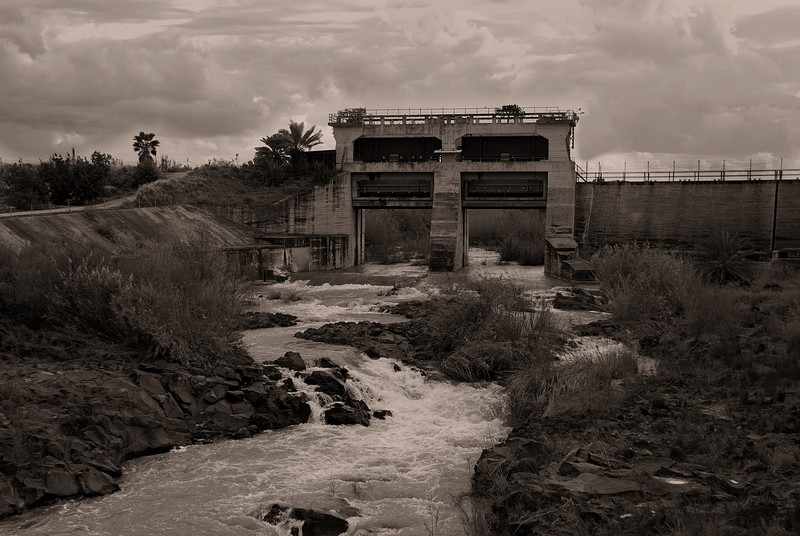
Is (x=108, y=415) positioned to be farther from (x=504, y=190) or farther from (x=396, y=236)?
(x=396, y=236)

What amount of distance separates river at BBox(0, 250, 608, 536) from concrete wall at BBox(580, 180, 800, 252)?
26.9 meters

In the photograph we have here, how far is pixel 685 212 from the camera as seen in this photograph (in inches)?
1640

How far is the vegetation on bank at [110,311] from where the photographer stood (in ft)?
54.1

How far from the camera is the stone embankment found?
37.9ft

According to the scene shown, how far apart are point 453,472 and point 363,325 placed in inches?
465

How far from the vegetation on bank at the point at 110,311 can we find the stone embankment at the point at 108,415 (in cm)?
57

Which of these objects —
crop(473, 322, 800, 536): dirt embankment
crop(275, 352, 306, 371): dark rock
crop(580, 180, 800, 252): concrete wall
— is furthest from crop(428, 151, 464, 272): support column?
crop(473, 322, 800, 536): dirt embankment

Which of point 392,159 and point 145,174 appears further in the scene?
point 145,174

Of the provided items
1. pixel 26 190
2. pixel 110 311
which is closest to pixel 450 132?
pixel 26 190

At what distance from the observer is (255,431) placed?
48.2 ft

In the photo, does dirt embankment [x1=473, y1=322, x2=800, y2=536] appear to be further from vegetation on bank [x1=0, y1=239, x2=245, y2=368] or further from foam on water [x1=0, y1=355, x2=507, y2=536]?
vegetation on bank [x1=0, y1=239, x2=245, y2=368]

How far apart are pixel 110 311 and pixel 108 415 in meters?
4.20

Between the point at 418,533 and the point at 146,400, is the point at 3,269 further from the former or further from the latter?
the point at 418,533

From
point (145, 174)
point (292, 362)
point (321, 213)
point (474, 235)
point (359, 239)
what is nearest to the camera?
point (292, 362)
